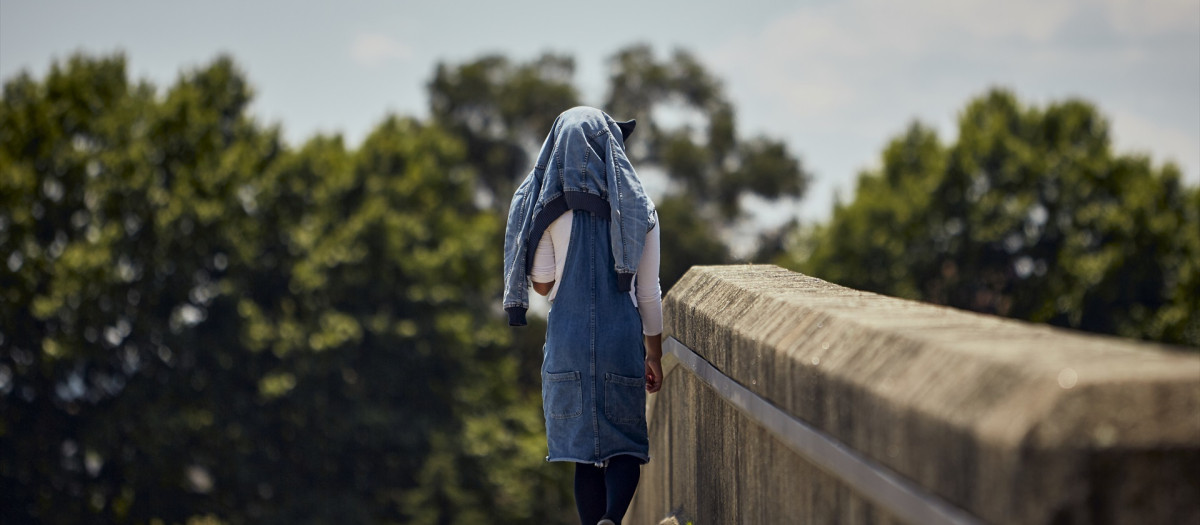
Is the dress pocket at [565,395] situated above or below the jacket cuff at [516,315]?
below

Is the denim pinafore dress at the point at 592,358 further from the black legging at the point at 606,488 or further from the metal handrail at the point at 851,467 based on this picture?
the metal handrail at the point at 851,467

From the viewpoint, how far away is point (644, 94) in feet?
127

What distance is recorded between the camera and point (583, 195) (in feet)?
11.8

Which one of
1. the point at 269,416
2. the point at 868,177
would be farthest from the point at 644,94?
the point at 269,416

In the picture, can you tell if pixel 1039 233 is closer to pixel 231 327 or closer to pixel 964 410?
pixel 231 327

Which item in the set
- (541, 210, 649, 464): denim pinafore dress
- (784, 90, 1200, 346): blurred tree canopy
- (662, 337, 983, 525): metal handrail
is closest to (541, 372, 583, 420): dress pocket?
(541, 210, 649, 464): denim pinafore dress

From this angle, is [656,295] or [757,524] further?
[656,295]

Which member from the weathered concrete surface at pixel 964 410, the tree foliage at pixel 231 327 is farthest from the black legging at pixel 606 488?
the tree foliage at pixel 231 327

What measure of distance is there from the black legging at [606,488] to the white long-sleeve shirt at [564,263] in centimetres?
51

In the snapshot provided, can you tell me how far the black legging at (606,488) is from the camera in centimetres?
365

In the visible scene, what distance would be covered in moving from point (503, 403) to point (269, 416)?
6.69 meters

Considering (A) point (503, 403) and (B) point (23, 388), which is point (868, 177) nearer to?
(A) point (503, 403)

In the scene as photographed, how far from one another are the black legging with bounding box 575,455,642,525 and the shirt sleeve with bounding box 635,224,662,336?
45 centimetres

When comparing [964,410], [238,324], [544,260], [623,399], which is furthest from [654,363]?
[238,324]
